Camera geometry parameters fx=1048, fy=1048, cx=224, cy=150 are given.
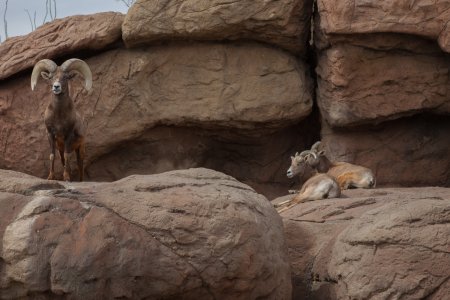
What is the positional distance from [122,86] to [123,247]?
22.3 feet

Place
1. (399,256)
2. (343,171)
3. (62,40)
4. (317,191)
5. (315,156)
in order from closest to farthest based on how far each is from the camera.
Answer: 1. (399,256)
2. (317,191)
3. (343,171)
4. (315,156)
5. (62,40)

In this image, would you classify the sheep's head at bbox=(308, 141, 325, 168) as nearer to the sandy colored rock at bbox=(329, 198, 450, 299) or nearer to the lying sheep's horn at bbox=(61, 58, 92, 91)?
the lying sheep's horn at bbox=(61, 58, 92, 91)

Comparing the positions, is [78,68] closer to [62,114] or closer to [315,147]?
[62,114]

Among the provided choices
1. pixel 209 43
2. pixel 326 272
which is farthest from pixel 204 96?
pixel 326 272

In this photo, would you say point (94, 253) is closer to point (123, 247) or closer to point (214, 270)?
point (123, 247)

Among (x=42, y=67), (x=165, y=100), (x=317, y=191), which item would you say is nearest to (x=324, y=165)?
(x=317, y=191)

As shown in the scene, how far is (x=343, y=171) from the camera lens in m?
14.3

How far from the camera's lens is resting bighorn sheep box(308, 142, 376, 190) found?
13938mm

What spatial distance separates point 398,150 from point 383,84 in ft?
3.81

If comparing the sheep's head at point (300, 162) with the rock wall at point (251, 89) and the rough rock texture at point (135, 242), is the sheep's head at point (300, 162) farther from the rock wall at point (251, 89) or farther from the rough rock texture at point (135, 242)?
the rough rock texture at point (135, 242)

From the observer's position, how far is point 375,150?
49.4 feet

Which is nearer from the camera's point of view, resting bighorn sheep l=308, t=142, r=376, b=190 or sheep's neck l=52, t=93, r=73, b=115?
sheep's neck l=52, t=93, r=73, b=115

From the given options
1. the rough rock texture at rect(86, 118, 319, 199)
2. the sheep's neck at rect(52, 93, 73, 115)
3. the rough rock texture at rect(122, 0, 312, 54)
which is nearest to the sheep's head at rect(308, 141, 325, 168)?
the rough rock texture at rect(86, 118, 319, 199)

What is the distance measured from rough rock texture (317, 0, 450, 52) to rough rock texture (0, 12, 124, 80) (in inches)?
127
